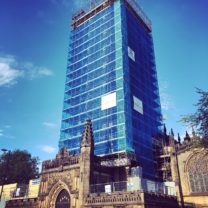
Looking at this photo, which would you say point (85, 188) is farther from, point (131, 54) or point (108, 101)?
point (131, 54)

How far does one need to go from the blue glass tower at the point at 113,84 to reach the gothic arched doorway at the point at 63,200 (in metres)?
16.2

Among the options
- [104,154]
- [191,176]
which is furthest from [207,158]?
[104,154]

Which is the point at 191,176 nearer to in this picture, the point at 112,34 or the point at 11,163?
the point at 112,34

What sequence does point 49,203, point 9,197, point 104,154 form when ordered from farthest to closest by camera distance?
point 104,154
point 9,197
point 49,203

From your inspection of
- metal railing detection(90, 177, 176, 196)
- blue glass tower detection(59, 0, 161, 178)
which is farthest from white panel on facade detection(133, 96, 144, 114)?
metal railing detection(90, 177, 176, 196)

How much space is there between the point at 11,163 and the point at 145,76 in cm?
4708

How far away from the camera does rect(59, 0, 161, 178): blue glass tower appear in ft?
179

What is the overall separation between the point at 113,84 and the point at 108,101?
4.69 m

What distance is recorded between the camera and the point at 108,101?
58.4 m

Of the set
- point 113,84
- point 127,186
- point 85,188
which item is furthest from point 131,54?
point 85,188

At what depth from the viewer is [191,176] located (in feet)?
135

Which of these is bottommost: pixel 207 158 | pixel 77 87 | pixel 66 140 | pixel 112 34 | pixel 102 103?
pixel 207 158

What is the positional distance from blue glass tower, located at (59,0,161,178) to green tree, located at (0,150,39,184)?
58.3 ft

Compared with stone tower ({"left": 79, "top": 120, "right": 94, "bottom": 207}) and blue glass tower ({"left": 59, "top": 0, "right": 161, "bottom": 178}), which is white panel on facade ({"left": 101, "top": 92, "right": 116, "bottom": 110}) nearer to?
blue glass tower ({"left": 59, "top": 0, "right": 161, "bottom": 178})
